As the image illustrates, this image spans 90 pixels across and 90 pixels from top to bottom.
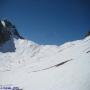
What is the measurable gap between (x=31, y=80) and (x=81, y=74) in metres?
9.95

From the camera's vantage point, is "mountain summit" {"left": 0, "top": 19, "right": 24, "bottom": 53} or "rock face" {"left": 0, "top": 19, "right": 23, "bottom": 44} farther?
"rock face" {"left": 0, "top": 19, "right": 23, "bottom": 44}

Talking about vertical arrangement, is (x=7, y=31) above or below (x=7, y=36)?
above

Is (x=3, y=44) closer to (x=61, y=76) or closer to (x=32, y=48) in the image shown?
(x=32, y=48)

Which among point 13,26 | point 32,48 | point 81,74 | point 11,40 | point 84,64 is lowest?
point 81,74

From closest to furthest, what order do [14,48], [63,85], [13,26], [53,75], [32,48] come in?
[63,85] → [53,75] → [32,48] → [14,48] → [13,26]

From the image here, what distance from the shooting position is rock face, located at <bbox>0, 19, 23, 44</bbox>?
113 meters

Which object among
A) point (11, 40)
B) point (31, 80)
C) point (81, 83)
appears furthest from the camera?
point (11, 40)

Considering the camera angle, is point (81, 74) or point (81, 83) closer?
point (81, 83)

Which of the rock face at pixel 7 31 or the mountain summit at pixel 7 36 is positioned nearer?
the mountain summit at pixel 7 36

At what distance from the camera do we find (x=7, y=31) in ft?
397

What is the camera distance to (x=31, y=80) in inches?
1336

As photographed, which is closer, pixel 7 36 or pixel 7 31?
pixel 7 36

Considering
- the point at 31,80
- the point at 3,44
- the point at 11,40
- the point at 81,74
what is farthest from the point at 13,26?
the point at 81,74

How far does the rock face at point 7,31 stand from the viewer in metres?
113
